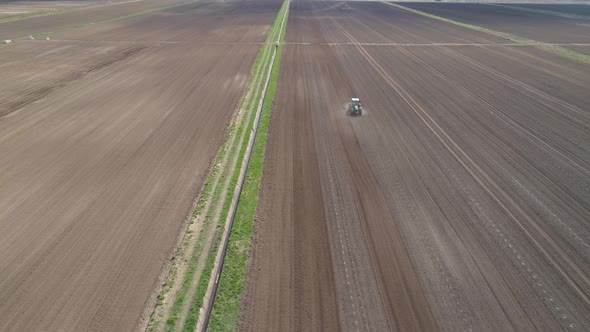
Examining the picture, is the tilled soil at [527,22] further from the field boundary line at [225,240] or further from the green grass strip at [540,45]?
the field boundary line at [225,240]

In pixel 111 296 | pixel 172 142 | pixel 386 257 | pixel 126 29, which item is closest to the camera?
pixel 111 296

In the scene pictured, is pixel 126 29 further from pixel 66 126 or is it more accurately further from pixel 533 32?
pixel 533 32

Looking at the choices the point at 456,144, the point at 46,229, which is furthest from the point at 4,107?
the point at 456,144

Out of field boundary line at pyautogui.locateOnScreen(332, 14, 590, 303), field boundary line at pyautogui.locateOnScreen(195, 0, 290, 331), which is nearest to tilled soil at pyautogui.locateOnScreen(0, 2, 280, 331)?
field boundary line at pyautogui.locateOnScreen(195, 0, 290, 331)

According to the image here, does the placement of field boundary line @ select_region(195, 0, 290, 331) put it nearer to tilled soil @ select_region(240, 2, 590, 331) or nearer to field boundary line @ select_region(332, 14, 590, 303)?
tilled soil @ select_region(240, 2, 590, 331)

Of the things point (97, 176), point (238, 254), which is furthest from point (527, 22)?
point (97, 176)

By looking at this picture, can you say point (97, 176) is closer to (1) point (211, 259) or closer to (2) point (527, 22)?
(1) point (211, 259)
